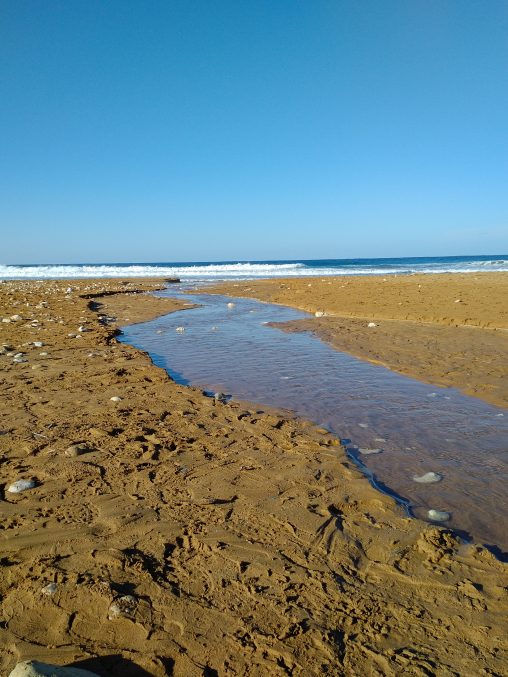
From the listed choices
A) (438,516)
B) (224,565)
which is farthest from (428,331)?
(224,565)

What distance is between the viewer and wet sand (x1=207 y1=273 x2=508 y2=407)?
23.2 ft

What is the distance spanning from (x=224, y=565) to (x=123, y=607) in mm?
598

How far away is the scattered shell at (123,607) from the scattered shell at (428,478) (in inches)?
96.8

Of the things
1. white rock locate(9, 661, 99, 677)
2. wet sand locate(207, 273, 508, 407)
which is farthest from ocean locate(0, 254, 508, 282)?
white rock locate(9, 661, 99, 677)

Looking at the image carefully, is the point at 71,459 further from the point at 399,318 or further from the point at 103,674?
the point at 399,318

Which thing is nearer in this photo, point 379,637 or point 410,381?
point 379,637

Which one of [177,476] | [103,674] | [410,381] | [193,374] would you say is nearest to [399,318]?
[410,381]

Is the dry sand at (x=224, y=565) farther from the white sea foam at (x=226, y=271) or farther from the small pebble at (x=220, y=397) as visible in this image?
the white sea foam at (x=226, y=271)

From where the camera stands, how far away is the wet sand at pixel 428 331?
7.06 metres

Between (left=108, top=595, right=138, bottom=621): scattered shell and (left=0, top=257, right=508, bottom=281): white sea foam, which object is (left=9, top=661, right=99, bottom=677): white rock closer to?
(left=108, top=595, right=138, bottom=621): scattered shell

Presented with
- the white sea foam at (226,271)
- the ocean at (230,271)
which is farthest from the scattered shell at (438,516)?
the white sea foam at (226,271)

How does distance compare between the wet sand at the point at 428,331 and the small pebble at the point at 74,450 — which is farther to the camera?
the wet sand at the point at 428,331

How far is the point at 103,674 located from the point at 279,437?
2.82 m

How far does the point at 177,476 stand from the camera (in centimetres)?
368
